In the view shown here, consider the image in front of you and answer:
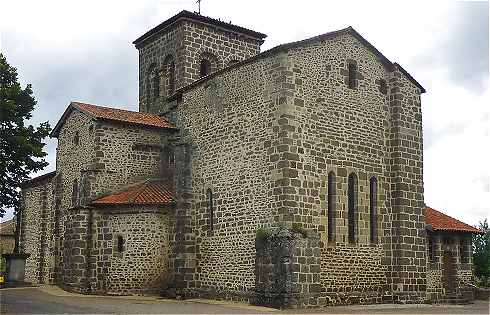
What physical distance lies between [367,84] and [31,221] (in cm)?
1900

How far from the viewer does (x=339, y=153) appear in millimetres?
21766

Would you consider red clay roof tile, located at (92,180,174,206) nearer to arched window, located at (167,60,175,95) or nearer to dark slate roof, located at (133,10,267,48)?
arched window, located at (167,60,175,95)

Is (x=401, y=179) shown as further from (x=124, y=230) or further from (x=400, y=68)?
(x=124, y=230)

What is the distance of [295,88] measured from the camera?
20.9m

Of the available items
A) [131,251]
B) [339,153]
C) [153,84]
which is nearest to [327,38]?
[339,153]

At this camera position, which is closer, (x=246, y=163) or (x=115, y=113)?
(x=246, y=163)

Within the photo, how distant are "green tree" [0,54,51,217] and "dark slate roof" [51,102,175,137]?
6.69ft

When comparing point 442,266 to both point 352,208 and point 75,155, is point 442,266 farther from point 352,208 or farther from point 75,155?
point 75,155

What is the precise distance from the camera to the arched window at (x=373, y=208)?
22.3m

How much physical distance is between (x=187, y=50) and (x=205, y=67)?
4.00 ft

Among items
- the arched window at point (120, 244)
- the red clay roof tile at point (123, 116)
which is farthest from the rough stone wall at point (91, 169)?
the arched window at point (120, 244)

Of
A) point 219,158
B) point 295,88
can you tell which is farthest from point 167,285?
point 295,88

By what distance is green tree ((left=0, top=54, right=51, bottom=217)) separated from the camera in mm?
20984

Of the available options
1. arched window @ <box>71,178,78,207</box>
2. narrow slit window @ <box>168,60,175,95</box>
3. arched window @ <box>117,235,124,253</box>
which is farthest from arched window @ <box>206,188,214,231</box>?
narrow slit window @ <box>168,60,175,95</box>
